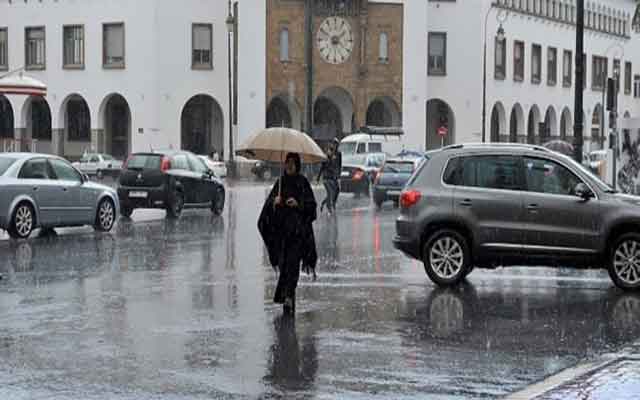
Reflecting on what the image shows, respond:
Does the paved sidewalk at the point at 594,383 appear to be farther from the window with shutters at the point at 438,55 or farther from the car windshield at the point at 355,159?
the window with shutters at the point at 438,55

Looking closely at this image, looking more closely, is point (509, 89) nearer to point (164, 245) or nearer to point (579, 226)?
point (164, 245)

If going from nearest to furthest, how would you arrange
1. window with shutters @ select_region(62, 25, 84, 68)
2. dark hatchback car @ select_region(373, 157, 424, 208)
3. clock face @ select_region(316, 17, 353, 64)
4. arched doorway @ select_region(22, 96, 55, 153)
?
dark hatchback car @ select_region(373, 157, 424, 208)
window with shutters @ select_region(62, 25, 84, 68)
clock face @ select_region(316, 17, 353, 64)
arched doorway @ select_region(22, 96, 55, 153)

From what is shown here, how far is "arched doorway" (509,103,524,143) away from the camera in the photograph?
7706cm

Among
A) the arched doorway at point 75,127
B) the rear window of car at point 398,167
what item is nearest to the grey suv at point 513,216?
the rear window of car at point 398,167

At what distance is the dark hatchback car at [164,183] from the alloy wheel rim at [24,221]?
6976 mm

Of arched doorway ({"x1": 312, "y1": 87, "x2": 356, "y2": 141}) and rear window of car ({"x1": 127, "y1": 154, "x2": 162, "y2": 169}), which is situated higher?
arched doorway ({"x1": 312, "y1": 87, "x2": 356, "y2": 141})

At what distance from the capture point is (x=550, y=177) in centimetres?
1534

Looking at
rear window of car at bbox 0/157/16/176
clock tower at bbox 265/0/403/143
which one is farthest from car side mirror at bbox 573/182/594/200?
clock tower at bbox 265/0/403/143

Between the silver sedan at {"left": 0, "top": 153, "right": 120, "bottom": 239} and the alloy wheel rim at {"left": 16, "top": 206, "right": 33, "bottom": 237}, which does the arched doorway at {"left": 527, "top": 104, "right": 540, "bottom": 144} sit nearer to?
the silver sedan at {"left": 0, "top": 153, "right": 120, "bottom": 239}

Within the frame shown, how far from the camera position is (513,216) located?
50.1ft

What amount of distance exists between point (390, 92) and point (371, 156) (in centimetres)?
2156

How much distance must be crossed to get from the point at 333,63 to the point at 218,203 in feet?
115

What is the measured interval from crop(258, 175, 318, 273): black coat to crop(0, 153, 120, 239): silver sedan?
978 cm

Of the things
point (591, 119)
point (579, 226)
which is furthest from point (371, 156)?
point (591, 119)
